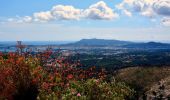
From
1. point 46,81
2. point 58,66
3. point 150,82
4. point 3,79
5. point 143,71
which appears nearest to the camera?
point 3,79

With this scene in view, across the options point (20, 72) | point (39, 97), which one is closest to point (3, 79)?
point (20, 72)

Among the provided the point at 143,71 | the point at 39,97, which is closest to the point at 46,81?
the point at 39,97

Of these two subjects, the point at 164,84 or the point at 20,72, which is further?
the point at 164,84

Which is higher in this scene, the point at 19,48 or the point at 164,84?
the point at 19,48

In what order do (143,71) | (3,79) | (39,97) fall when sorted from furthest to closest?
1. (143,71)
2. (39,97)
3. (3,79)

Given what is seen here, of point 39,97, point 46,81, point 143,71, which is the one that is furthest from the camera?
point 143,71

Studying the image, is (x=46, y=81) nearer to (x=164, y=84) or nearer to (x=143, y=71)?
(x=164, y=84)

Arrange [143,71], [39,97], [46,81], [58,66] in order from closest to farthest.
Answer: [39,97]
[46,81]
[58,66]
[143,71]

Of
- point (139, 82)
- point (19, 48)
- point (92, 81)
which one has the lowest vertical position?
point (139, 82)

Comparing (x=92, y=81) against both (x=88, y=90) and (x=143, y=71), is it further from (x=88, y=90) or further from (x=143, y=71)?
(x=143, y=71)
